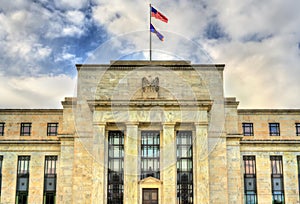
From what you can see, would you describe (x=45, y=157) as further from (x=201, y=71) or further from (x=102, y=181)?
(x=201, y=71)

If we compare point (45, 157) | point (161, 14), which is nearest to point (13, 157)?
point (45, 157)

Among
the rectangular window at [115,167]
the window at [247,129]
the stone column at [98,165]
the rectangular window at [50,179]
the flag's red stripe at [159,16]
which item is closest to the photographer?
the stone column at [98,165]

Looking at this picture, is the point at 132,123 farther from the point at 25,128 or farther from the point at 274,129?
the point at 274,129

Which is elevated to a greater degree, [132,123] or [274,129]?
[274,129]

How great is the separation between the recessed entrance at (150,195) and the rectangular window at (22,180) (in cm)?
1308

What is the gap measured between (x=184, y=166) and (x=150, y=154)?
3.52 meters

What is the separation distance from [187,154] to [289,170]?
1133 centimetres

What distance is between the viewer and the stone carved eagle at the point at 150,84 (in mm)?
41784

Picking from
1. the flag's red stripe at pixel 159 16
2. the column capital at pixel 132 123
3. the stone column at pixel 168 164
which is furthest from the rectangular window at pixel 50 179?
the flag's red stripe at pixel 159 16

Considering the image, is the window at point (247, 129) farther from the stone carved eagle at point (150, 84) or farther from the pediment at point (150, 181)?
the pediment at point (150, 181)

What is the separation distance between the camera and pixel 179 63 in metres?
43.5

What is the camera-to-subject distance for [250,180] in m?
→ 43.6

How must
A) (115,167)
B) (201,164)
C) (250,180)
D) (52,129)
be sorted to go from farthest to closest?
(52,129) → (250,180) → (115,167) → (201,164)

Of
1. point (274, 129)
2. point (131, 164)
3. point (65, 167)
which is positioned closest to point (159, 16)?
point (131, 164)
